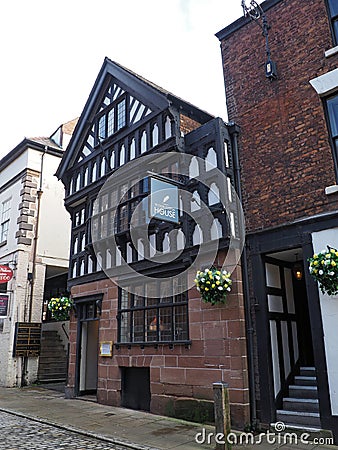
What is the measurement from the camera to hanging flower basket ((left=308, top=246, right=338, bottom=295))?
20.7ft

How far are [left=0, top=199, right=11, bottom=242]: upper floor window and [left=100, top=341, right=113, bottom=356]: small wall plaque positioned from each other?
8.54 metres

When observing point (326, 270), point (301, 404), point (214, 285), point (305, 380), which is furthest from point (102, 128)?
point (301, 404)

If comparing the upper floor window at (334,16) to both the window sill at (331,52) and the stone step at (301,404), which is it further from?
the stone step at (301,404)

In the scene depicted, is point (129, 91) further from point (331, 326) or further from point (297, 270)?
point (331, 326)

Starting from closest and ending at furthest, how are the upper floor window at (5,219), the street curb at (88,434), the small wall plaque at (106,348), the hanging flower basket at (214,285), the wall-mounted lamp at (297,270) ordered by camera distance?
1. the street curb at (88,434)
2. the hanging flower basket at (214,285)
3. the wall-mounted lamp at (297,270)
4. the small wall plaque at (106,348)
5. the upper floor window at (5,219)

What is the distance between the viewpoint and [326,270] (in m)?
6.34

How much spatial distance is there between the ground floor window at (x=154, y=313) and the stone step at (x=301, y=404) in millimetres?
2312

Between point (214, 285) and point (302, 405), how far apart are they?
8.71 ft

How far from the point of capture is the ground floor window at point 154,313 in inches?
347

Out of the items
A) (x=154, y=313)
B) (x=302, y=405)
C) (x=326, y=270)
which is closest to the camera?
(x=326, y=270)

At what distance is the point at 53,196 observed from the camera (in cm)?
1680

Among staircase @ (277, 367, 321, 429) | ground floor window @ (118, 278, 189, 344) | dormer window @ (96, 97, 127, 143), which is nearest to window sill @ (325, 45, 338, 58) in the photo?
ground floor window @ (118, 278, 189, 344)

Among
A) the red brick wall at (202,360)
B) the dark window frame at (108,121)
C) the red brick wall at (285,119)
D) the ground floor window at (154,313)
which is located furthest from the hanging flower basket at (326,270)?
the dark window frame at (108,121)

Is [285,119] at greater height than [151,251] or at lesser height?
greater
